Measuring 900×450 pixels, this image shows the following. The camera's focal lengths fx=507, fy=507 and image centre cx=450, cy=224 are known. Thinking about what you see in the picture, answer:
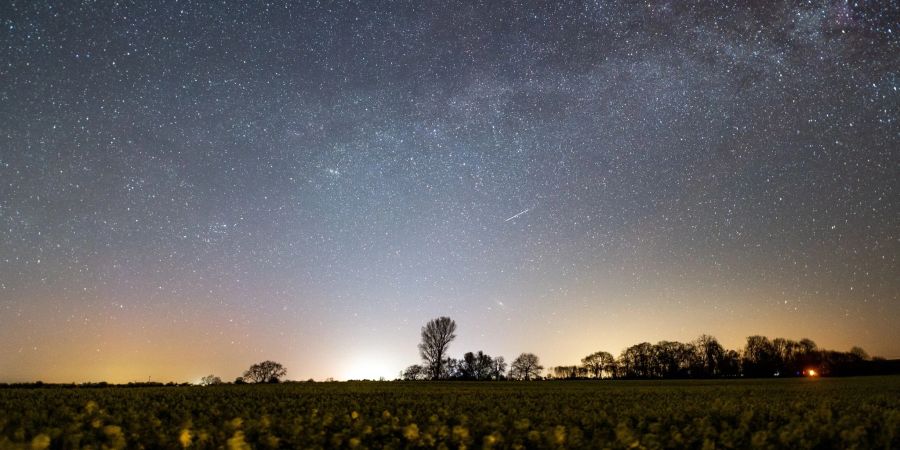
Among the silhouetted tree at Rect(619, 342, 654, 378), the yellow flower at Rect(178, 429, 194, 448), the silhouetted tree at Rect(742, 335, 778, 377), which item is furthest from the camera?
the silhouetted tree at Rect(619, 342, 654, 378)

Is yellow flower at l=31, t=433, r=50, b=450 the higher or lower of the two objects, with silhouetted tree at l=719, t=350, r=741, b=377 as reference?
higher

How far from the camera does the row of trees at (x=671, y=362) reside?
106250mm

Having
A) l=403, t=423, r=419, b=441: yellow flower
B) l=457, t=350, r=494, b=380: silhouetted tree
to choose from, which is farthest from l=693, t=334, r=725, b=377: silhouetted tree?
l=403, t=423, r=419, b=441: yellow flower

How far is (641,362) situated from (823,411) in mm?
125360

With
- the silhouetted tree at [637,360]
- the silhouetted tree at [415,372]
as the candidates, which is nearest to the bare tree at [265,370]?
the silhouetted tree at [415,372]

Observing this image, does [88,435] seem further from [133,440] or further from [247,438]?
[247,438]

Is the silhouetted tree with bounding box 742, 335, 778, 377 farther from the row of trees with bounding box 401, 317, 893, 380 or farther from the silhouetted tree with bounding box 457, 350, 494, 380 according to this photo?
the silhouetted tree with bounding box 457, 350, 494, 380

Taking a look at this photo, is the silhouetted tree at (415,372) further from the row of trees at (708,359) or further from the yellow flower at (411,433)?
the yellow flower at (411,433)

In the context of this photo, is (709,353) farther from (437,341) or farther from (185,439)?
(185,439)

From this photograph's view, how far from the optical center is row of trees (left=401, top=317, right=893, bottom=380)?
106m

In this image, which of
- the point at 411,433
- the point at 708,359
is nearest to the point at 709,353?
the point at 708,359

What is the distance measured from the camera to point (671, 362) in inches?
4870

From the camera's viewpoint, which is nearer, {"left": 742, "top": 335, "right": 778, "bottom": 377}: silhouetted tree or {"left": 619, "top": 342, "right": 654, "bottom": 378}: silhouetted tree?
{"left": 742, "top": 335, "right": 778, "bottom": 377}: silhouetted tree

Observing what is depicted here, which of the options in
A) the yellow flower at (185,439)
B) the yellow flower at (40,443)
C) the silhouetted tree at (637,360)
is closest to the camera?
the yellow flower at (40,443)
